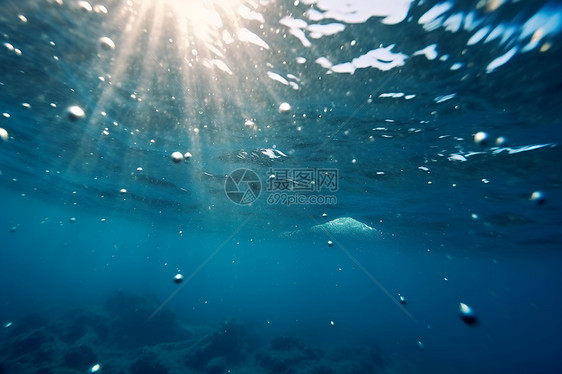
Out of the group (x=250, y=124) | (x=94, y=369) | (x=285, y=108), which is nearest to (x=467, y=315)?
(x=285, y=108)

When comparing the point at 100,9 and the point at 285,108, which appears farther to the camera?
the point at 285,108

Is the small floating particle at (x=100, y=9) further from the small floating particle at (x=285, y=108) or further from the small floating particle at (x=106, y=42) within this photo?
the small floating particle at (x=285, y=108)

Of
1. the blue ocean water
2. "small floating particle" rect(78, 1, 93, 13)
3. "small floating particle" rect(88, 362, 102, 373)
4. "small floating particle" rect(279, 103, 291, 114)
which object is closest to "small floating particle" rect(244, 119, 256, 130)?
the blue ocean water

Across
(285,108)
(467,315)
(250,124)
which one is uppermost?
(250,124)

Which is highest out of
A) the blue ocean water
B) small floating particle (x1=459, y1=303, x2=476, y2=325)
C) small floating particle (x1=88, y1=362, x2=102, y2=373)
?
the blue ocean water

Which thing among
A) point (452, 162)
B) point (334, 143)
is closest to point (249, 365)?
point (334, 143)

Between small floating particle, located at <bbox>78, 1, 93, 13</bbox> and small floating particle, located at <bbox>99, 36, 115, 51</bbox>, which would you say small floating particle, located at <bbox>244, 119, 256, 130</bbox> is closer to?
small floating particle, located at <bbox>99, 36, 115, 51</bbox>

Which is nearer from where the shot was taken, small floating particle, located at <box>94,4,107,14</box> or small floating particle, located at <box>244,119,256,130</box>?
small floating particle, located at <box>94,4,107,14</box>

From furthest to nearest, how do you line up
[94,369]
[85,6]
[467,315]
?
[94,369]
[85,6]
[467,315]

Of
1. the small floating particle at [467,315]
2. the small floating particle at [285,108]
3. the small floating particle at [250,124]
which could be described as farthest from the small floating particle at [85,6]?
the small floating particle at [467,315]

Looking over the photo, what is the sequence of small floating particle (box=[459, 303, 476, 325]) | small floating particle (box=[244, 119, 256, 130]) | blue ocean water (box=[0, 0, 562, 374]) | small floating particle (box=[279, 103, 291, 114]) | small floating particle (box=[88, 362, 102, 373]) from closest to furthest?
small floating particle (box=[459, 303, 476, 325])
blue ocean water (box=[0, 0, 562, 374])
small floating particle (box=[279, 103, 291, 114])
small floating particle (box=[244, 119, 256, 130])
small floating particle (box=[88, 362, 102, 373])

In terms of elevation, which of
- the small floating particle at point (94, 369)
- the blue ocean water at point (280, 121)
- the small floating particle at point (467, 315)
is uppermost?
the blue ocean water at point (280, 121)

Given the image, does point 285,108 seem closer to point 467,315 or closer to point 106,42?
point 106,42

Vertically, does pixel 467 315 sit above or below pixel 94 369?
above
